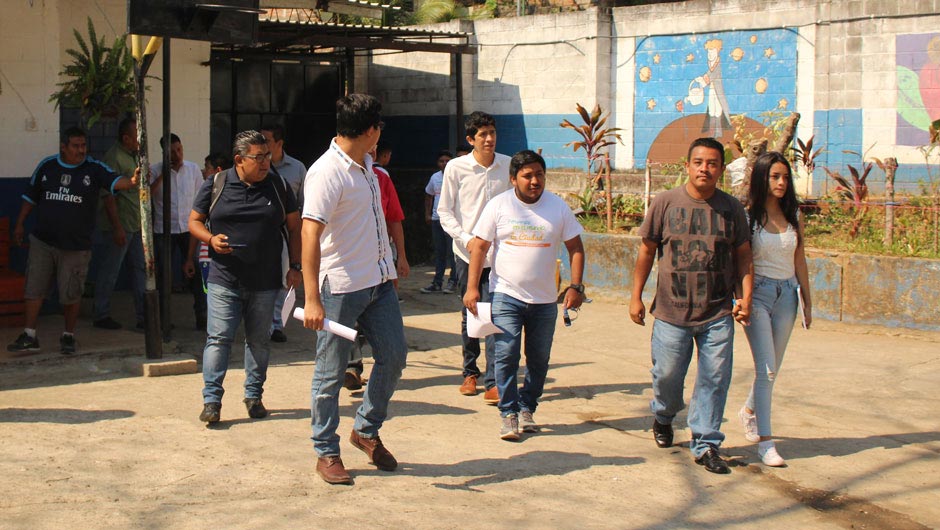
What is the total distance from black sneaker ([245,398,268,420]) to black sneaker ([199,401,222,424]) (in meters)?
0.25

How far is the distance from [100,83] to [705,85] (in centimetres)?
869

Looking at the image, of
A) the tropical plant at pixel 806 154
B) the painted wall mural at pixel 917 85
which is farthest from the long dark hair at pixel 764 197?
the painted wall mural at pixel 917 85

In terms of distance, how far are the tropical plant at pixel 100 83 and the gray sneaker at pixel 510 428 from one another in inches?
182

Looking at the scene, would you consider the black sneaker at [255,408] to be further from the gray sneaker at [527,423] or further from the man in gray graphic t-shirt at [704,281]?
the man in gray graphic t-shirt at [704,281]

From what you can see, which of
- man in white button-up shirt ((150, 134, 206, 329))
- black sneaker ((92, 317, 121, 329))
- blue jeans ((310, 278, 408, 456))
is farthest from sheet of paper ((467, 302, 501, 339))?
black sneaker ((92, 317, 121, 329))

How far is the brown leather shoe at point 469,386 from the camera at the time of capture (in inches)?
292

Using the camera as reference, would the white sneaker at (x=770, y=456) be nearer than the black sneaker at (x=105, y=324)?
Yes

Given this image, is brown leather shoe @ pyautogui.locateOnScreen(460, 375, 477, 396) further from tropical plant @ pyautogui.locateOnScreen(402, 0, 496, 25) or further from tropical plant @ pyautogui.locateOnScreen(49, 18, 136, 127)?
tropical plant @ pyautogui.locateOnScreen(402, 0, 496, 25)

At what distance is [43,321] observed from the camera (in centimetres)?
937

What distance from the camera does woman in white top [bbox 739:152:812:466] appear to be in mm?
5926

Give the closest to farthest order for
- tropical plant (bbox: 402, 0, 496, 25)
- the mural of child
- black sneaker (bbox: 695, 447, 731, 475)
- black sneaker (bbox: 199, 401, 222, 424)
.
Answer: black sneaker (bbox: 695, 447, 731, 475) < black sneaker (bbox: 199, 401, 222, 424) < the mural of child < tropical plant (bbox: 402, 0, 496, 25)

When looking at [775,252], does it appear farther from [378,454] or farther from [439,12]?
[439,12]

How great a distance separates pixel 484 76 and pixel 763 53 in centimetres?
490

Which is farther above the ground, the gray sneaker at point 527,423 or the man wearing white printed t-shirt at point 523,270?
the man wearing white printed t-shirt at point 523,270
